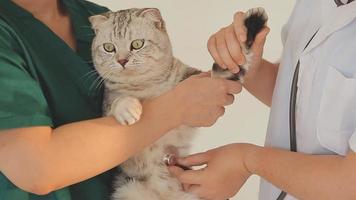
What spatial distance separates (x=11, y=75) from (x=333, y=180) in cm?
53

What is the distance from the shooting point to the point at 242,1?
1.88m

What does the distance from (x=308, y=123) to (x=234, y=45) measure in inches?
7.5

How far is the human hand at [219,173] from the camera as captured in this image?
946 millimetres

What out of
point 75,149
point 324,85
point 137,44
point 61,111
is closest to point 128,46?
point 137,44

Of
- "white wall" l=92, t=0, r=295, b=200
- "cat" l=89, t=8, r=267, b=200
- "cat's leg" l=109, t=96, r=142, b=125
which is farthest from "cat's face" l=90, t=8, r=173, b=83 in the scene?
"white wall" l=92, t=0, r=295, b=200

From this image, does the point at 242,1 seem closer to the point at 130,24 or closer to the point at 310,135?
the point at 130,24

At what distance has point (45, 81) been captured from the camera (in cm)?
94

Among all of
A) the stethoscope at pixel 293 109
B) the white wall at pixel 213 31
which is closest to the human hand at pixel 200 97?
the stethoscope at pixel 293 109

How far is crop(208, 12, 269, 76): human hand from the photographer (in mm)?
943

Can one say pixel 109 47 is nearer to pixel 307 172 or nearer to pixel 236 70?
pixel 236 70

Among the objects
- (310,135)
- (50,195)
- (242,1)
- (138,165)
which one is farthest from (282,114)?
(242,1)

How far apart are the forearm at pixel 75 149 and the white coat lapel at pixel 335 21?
28cm

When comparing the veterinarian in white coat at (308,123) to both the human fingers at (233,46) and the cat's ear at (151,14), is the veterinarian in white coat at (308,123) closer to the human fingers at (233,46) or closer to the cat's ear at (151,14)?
the human fingers at (233,46)

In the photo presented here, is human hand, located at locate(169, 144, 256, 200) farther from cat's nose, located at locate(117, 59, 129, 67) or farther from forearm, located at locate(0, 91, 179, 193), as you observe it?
cat's nose, located at locate(117, 59, 129, 67)
